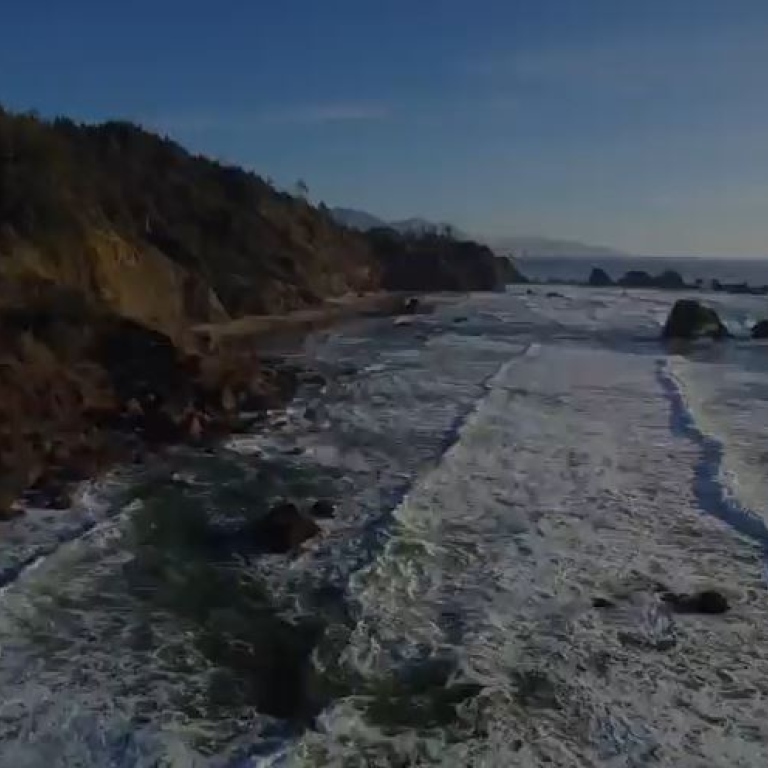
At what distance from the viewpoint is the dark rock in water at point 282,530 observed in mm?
16391

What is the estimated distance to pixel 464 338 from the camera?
2119 inches

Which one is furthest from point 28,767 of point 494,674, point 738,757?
point 738,757

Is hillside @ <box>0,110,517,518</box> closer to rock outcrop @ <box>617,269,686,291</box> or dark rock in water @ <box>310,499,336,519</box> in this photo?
dark rock in water @ <box>310,499,336,519</box>

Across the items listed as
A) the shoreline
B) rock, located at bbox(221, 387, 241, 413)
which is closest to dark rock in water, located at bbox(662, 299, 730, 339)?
the shoreline

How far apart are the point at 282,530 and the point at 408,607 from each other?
325 centimetres

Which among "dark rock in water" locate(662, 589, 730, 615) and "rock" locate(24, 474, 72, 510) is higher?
"rock" locate(24, 474, 72, 510)

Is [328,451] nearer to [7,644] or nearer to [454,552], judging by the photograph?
[454,552]

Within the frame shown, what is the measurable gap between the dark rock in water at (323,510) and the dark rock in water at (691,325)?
41788 millimetres

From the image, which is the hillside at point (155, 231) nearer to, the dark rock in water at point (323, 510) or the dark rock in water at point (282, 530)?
the dark rock in water at point (323, 510)

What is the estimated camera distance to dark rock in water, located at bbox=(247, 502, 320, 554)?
53.8 ft

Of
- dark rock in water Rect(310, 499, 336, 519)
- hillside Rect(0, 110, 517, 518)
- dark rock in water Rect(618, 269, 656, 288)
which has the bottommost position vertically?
dark rock in water Rect(618, 269, 656, 288)

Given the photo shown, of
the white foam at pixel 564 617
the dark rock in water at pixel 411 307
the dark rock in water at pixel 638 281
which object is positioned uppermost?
the white foam at pixel 564 617

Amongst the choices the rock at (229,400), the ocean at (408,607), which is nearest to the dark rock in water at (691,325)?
the ocean at (408,607)

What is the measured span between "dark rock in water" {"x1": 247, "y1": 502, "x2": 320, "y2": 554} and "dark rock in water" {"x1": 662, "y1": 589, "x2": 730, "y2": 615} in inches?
215
